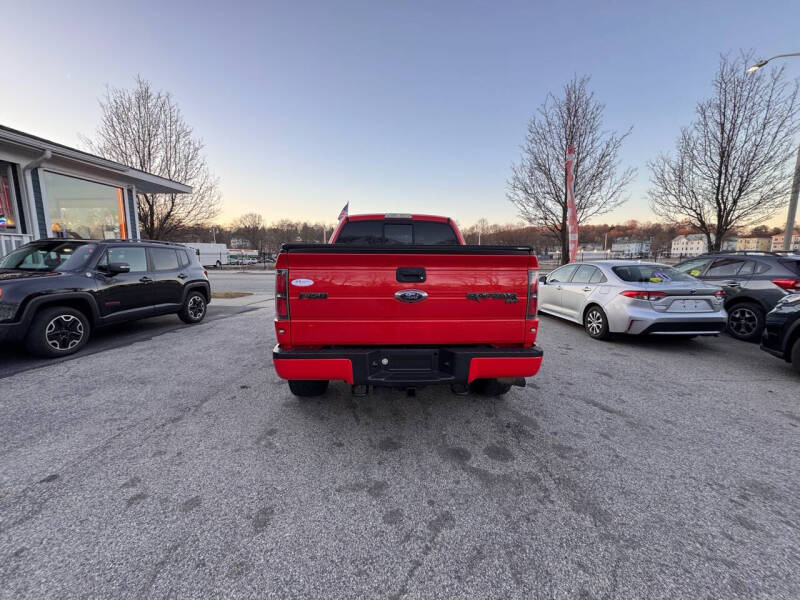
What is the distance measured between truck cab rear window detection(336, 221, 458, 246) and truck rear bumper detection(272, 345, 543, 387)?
82.2 inches

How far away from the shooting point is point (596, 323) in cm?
620

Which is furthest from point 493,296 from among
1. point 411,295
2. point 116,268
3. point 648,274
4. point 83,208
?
point 83,208

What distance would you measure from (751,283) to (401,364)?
24.3 feet

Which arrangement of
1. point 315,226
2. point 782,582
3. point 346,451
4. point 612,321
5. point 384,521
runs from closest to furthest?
point 782,582 < point 384,521 < point 346,451 < point 612,321 < point 315,226

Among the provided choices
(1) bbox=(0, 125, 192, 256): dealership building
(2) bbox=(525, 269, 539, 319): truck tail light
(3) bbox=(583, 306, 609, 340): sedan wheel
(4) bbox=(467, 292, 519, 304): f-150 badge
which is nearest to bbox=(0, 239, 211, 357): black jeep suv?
(1) bbox=(0, 125, 192, 256): dealership building

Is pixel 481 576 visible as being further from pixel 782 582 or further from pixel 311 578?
pixel 782 582

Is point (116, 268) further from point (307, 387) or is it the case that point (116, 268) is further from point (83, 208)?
point (83, 208)

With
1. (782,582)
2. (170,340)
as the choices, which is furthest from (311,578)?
(170,340)

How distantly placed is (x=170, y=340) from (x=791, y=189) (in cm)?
1734

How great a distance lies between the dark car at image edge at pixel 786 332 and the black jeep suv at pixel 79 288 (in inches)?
378

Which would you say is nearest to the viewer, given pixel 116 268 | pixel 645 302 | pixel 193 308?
pixel 645 302

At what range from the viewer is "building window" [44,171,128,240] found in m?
9.60

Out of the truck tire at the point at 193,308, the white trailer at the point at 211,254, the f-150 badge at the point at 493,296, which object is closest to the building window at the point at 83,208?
the truck tire at the point at 193,308

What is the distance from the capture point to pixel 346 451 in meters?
2.63
